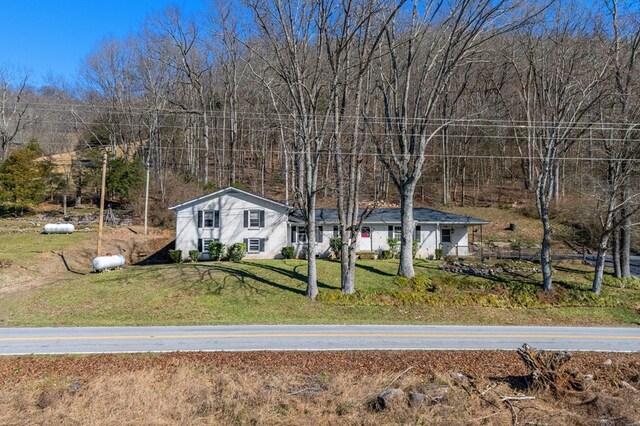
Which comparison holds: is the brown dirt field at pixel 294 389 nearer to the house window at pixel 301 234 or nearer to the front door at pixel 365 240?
the house window at pixel 301 234

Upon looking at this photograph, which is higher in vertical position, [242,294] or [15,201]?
[15,201]

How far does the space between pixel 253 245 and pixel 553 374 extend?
21792 mm

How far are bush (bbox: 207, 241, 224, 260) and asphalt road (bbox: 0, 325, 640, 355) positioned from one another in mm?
13245

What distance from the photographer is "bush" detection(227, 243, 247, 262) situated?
88.2 feet

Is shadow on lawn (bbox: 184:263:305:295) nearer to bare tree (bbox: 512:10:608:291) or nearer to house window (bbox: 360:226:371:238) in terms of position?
house window (bbox: 360:226:371:238)

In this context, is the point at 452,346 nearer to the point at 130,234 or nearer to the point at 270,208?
the point at 270,208

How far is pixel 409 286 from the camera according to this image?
70.1 feet

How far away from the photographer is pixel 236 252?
1059 inches

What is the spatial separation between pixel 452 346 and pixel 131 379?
29.1ft

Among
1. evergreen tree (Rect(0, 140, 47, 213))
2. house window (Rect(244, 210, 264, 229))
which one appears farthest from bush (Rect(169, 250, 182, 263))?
evergreen tree (Rect(0, 140, 47, 213))

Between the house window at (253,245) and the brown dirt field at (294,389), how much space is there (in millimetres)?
17416

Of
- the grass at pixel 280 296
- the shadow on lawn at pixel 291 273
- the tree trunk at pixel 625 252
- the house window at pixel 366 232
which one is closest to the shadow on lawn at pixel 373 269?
the grass at pixel 280 296

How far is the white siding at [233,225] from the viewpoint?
28750mm

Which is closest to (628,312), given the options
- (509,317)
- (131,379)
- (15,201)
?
(509,317)
